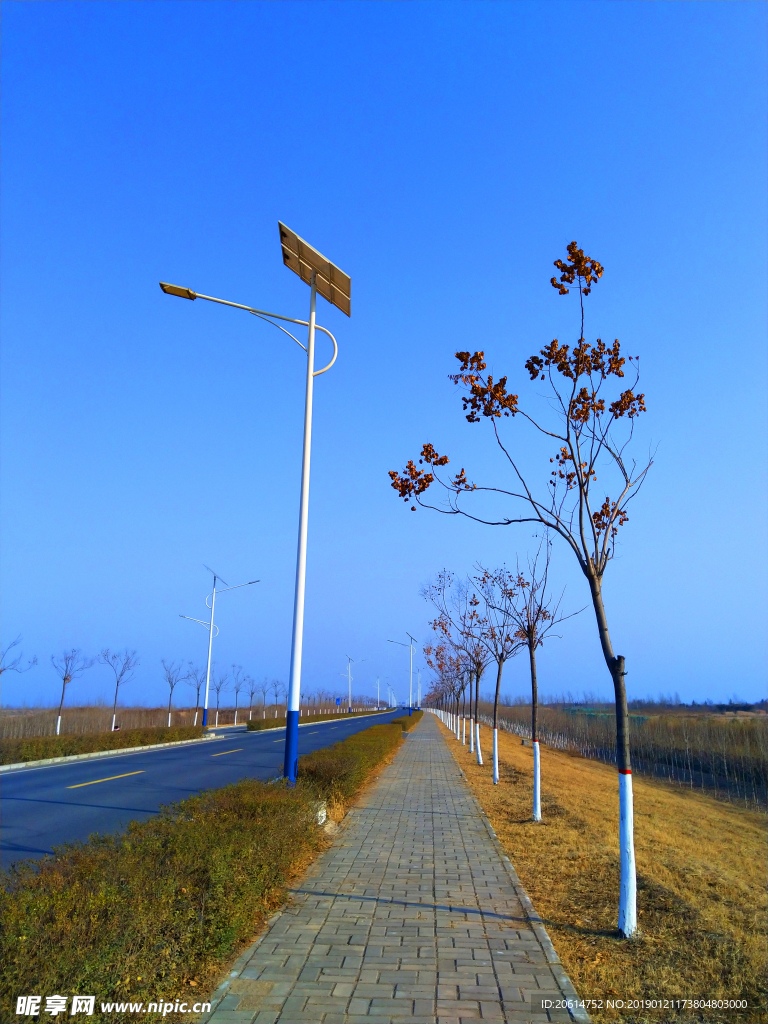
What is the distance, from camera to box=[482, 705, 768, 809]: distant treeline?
997 inches

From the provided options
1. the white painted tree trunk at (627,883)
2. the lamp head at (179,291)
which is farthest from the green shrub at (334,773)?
the lamp head at (179,291)

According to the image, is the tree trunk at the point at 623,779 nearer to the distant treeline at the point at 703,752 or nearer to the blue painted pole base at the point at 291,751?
the blue painted pole base at the point at 291,751

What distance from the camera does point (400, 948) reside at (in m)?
4.96

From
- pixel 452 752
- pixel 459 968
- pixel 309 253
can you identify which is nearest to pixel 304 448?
pixel 309 253

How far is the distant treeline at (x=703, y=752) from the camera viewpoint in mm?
25312


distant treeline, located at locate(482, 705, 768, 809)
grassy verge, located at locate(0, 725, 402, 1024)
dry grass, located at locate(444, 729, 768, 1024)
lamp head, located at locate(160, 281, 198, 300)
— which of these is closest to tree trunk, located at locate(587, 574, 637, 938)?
dry grass, located at locate(444, 729, 768, 1024)

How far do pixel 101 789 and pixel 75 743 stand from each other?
29.2ft

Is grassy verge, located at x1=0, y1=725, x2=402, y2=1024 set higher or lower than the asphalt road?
higher

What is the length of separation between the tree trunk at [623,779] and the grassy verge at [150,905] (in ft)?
8.97

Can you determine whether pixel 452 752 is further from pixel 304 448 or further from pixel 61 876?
pixel 61 876

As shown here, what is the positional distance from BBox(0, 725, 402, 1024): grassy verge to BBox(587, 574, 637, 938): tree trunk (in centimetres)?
273

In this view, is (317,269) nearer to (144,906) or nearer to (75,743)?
(144,906)

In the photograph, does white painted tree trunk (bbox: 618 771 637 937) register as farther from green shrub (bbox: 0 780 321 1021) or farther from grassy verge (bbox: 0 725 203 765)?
grassy verge (bbox: 0 725 203 765)

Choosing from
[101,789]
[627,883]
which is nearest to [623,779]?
[627,883]
